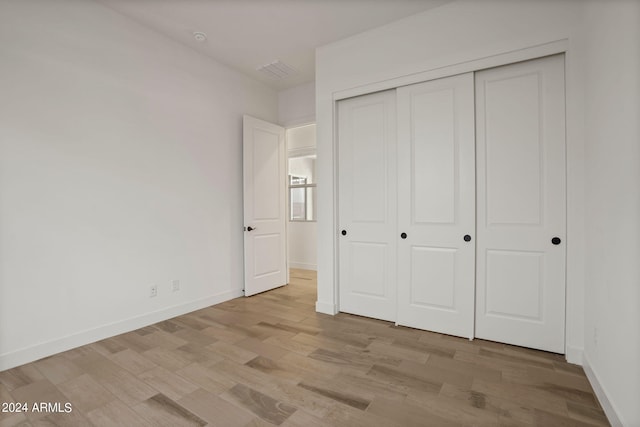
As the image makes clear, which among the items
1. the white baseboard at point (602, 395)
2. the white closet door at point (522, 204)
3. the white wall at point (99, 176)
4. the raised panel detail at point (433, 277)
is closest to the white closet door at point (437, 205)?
the raised panel detail at point (433, 277)

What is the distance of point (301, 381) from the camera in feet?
6.61

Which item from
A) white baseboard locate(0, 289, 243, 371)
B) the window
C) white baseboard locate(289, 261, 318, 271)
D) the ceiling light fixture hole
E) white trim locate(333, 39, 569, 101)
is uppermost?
the ceiling light fixture hole

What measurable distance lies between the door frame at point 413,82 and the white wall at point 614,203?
0.17 metres

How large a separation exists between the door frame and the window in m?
2.77

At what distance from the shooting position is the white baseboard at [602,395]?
153cm

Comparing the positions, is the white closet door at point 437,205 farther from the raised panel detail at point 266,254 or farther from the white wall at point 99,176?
the white wall at point 99,176

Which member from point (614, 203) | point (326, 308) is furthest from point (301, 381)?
point (614, 203)

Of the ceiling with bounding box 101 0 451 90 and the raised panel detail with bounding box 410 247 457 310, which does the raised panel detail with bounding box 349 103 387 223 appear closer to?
the raised panel detail with bounding box 410 247 457 310

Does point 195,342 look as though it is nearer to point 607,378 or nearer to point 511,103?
point 607,378

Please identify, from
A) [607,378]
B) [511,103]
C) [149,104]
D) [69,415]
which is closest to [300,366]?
[69,415]

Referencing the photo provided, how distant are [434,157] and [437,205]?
44 centimetres

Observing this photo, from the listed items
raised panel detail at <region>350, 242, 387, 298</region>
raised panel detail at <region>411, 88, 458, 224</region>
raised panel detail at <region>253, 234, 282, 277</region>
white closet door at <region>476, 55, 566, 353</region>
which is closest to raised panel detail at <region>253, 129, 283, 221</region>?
raised panel detail at <region>253, 234, 282, 277</region>

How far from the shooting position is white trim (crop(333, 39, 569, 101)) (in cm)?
230

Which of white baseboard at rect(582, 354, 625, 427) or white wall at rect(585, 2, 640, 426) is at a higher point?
white wall at rect(585, 2, 640, 426)
